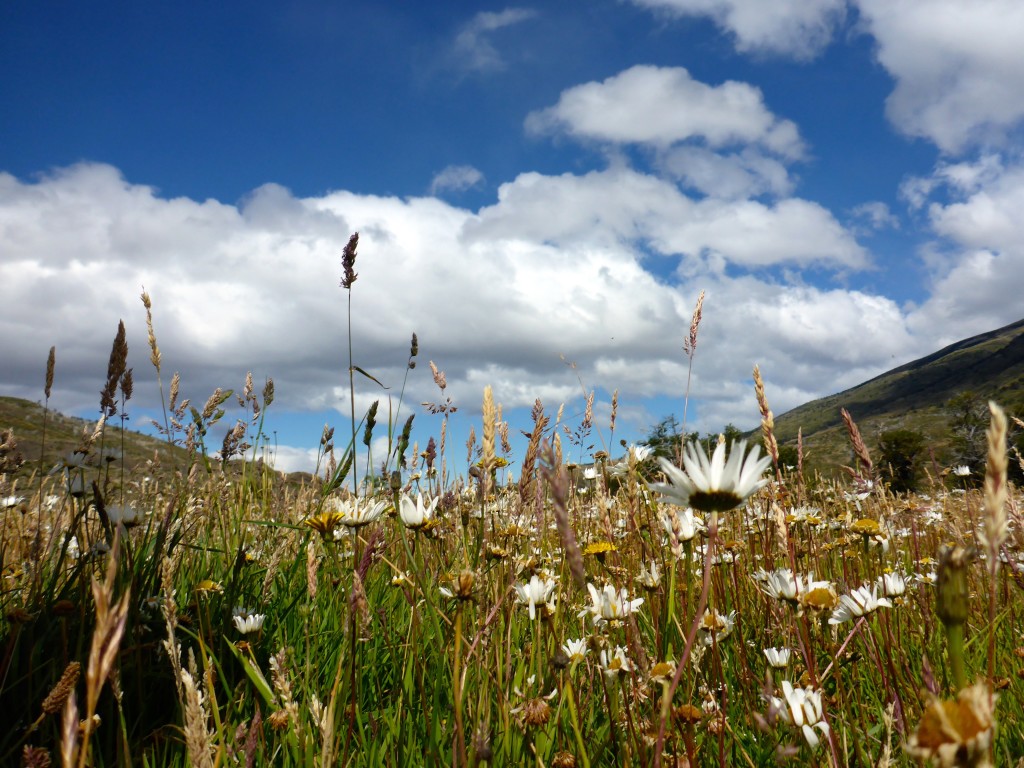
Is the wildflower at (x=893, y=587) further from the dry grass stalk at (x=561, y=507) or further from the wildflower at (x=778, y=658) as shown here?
the dry grass stalk at (x=561, y=507)

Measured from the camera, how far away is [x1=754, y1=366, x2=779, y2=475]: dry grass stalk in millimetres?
1587

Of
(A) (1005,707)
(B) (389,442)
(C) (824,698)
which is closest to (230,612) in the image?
(B) (389,442)

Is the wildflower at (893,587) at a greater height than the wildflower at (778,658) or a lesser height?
greater

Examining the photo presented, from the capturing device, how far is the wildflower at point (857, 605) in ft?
6.40

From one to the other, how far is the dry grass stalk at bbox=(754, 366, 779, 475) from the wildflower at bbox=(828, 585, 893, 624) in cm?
57

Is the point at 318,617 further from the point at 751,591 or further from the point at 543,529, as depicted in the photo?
the point at 751,591

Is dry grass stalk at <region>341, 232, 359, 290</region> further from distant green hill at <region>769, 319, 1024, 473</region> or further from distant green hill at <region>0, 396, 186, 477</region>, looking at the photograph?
distant green hill at <region>769, 319, 1024, 473</region>

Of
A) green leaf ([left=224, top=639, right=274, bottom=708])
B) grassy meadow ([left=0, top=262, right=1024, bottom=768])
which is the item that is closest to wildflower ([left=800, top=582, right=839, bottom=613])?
grassy meadow ([left=0, top=262, right=1024, bottom=768])

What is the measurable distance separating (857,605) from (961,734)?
162 cm

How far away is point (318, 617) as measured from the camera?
254 cm

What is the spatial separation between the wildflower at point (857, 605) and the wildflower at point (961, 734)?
1560 mm

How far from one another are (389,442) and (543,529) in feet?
3.28

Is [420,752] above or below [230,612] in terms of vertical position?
below

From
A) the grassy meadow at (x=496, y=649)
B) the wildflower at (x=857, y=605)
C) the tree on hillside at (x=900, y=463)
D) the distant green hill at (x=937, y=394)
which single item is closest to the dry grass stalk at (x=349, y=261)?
the grassy meadow at (x=496, y=649)
